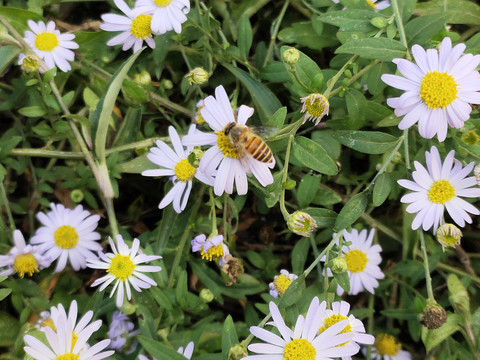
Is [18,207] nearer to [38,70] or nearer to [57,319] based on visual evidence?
[38,70]

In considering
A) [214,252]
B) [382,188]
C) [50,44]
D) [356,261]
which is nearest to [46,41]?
[50,44]

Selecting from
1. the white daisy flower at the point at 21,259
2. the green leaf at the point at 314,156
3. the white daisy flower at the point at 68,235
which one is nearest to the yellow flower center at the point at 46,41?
the white daisy flower at the point at 68,235

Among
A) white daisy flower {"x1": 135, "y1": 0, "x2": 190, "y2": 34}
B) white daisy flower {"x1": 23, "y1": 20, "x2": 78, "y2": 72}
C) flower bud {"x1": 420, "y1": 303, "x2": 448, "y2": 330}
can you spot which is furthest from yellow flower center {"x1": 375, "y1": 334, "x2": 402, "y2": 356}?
white daisy flower {"x1": 23, "y1": 20, "x2": 78, "y2": 72}

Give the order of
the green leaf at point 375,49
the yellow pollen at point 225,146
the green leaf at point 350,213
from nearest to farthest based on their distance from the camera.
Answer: the yellow pollen at point 225,146
the green leaf at point 375,49
the green leaf at point 350,213

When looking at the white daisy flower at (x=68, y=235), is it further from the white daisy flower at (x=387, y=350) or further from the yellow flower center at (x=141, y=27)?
the white daisy flower at (x=387, y=350)

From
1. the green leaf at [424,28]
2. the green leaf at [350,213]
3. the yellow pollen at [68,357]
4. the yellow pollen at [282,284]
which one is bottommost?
the yellow pollen at [68,357]

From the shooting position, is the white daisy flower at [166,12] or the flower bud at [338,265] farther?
the white daisy flower at [166,12]
